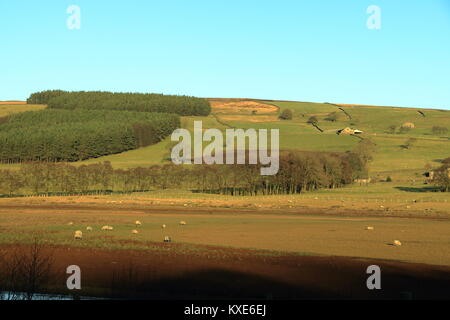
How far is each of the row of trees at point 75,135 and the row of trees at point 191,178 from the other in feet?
133

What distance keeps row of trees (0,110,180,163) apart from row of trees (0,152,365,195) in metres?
40.5

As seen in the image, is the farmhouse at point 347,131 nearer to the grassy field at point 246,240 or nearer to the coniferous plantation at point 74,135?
the coniferous plantation at point 74,135

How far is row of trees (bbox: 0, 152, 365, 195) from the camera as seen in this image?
4134 inches

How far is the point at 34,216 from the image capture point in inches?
2383

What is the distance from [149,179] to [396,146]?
7000 cm

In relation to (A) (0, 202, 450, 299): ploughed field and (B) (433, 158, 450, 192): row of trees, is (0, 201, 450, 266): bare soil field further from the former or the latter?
(B) (433, 158, 450, 192): row of trees

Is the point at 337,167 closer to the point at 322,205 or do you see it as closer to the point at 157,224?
the point at 322,205

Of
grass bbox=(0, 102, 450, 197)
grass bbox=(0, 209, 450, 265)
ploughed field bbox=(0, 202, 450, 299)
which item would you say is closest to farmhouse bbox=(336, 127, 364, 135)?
grass bbox=(0, 102, 450, 197)

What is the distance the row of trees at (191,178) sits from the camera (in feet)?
344

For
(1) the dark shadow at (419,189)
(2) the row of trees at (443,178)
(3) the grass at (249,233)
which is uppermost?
(3) the grass at (249,233)

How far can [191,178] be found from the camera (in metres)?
112

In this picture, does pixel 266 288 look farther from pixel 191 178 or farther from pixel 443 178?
pixel 191 178

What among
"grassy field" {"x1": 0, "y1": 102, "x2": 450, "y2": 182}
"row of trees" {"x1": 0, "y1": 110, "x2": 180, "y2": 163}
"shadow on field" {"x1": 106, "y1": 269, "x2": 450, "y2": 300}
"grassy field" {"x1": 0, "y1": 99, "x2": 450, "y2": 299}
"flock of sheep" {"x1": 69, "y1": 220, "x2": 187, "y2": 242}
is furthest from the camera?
"row of trees" {"x1": 0, "y1": 110, "x2": 180, "y2": 163}

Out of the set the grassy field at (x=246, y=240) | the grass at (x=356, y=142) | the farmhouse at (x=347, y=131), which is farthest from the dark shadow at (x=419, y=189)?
the farmhouse at (x=347, y=131)
